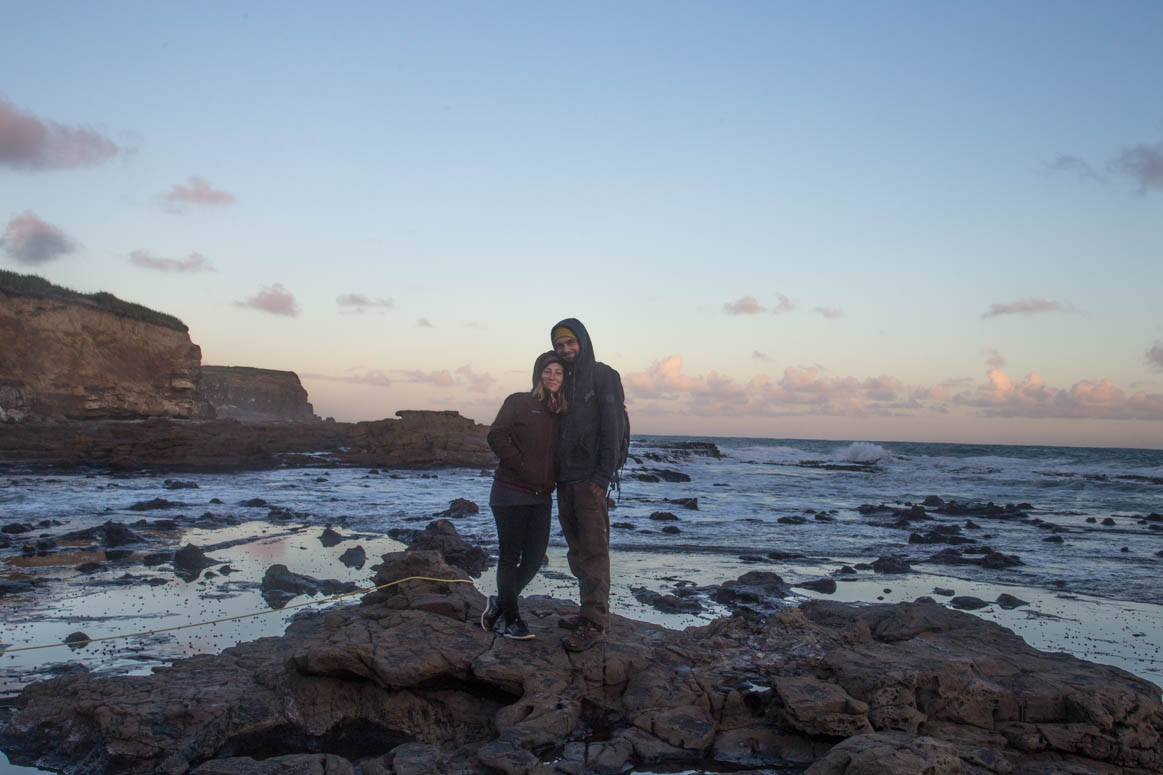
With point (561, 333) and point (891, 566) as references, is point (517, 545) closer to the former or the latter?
point (561, 333)

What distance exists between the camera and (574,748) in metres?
4.00

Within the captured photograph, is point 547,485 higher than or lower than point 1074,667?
higher

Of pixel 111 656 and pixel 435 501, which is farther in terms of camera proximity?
pixel 435 501

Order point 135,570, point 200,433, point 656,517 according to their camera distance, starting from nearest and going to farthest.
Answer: point 135,570 < point 656,517 < point 200,433

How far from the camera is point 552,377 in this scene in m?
4.95

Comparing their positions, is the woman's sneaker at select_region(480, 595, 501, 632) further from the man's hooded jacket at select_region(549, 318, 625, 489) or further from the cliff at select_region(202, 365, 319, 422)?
the cliff at select_region(202, 365, 319, 422)

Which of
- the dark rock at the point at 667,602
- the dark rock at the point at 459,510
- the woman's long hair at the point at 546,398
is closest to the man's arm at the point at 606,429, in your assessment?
the woman's long hair at the point at 546,398

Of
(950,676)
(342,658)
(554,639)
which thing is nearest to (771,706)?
(950,676)

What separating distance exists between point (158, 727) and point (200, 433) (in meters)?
30.3

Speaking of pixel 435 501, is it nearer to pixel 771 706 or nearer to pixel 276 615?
pixel 276 615

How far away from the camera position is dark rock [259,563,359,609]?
8.05 meters

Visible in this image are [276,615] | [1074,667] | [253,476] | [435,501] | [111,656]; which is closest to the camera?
[1074,667]

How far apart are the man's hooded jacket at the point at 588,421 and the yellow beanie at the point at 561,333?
0.02 m

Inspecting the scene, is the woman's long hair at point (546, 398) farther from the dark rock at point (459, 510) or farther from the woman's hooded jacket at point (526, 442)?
the dark rock at point (459, 510)
